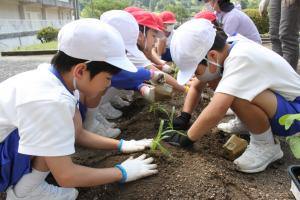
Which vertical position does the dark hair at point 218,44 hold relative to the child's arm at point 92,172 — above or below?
above

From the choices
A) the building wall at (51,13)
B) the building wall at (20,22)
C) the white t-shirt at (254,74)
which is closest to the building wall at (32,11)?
the building wall at (20,22)

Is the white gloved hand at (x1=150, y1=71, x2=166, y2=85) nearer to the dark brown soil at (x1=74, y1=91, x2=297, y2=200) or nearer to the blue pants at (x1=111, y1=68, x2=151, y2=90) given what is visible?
the blue pants at (x1=111, y1=68, x2=151, y2=90)

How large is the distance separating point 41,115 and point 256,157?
143cm

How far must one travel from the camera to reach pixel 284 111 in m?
2.16

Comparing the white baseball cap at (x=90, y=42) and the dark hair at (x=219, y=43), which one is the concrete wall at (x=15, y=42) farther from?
the white baseball cap at (x=90, y=42)

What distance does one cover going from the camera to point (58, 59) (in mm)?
1662

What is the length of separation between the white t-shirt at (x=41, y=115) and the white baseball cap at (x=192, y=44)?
2.71ft

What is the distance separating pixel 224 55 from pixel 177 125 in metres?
0.68

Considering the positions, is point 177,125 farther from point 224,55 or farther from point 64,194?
point 64,194

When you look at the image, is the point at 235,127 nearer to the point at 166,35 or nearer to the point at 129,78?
the point at 129,78

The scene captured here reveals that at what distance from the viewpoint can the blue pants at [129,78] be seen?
2.79 meters

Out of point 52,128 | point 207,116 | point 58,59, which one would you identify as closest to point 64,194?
point 52,128

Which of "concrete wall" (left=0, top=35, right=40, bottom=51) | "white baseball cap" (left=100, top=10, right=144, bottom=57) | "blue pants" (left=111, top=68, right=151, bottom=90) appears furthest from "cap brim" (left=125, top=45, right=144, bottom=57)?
"concrete wall" (left=0, top=35, right=40, bottom=51)

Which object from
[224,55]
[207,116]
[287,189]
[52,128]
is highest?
[224,55]
